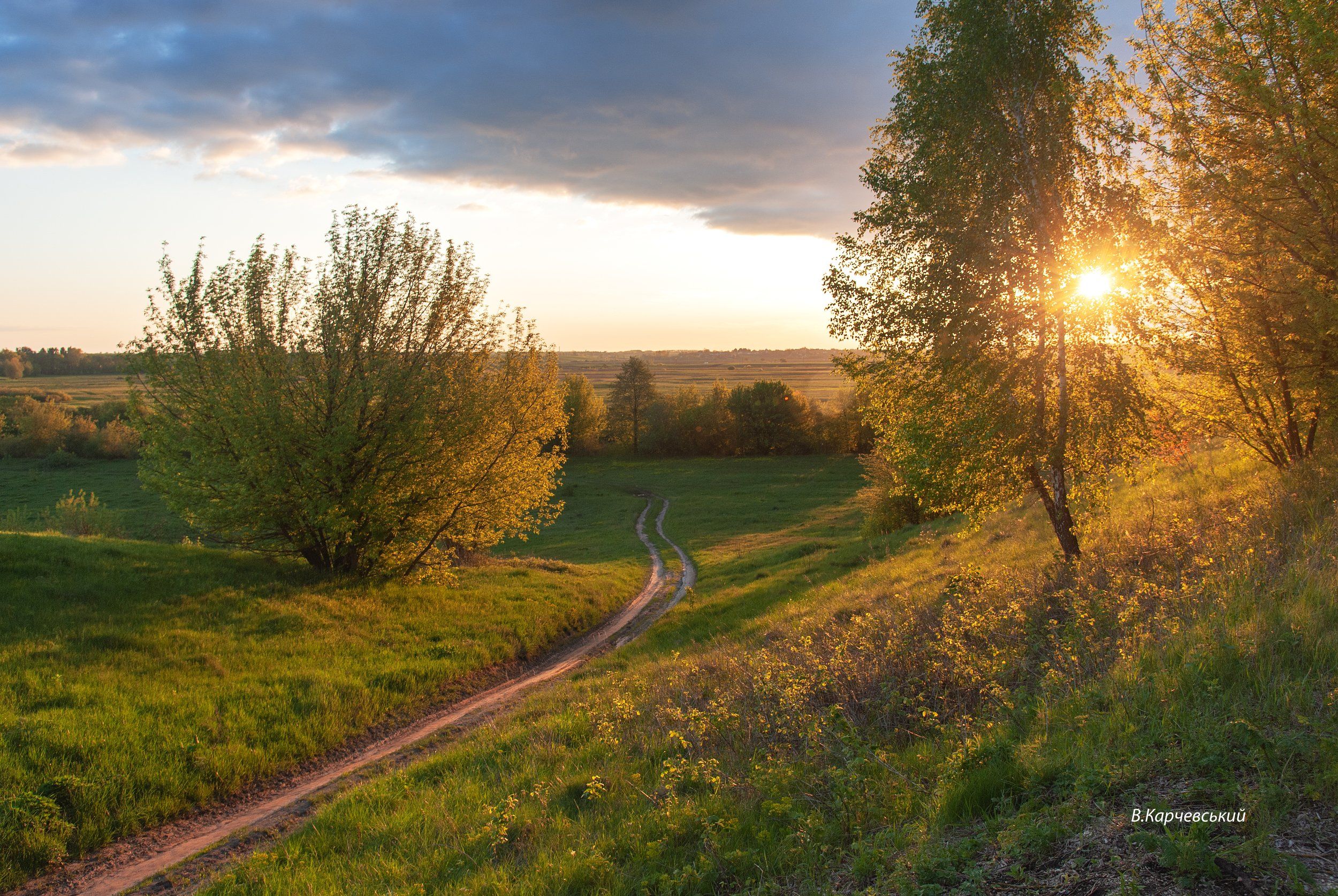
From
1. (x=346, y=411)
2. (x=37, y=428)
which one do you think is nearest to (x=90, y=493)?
(x=37, y=428)

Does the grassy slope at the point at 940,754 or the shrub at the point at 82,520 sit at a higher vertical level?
the grassy slope at the point at 940,754

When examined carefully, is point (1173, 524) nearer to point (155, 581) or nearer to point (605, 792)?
point (605, 792)

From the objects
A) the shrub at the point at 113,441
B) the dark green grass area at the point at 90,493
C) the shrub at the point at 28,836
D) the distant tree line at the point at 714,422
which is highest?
the distant tree line at the point at 714,422

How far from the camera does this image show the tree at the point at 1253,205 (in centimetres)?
923

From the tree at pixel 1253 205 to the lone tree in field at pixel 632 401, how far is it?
274 feet

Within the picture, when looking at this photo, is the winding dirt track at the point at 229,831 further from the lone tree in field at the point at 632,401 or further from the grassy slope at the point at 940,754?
the lone tree in field at the point at 632,401

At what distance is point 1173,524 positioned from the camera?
39.9 ft

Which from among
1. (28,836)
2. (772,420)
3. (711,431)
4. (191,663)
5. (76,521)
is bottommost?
(76,521)

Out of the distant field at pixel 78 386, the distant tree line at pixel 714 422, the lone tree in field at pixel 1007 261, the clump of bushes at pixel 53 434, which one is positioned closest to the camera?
the lone tree in field at pixel 1007 261

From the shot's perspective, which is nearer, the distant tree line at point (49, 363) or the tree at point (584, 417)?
the tree at point (584, 417)

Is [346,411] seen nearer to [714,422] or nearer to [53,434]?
[714,422]

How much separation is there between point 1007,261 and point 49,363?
679 feet

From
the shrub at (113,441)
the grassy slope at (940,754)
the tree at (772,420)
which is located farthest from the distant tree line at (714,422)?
the grassy slope at (940,754)

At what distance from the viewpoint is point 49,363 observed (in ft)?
499
